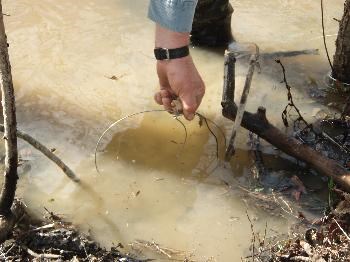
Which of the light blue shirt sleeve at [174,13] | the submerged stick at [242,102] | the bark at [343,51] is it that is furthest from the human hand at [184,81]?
the bark at [343,51]

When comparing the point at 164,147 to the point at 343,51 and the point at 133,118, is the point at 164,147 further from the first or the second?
the point at 343,51

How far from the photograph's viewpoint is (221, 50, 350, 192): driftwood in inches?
88.3

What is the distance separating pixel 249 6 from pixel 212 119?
146cm

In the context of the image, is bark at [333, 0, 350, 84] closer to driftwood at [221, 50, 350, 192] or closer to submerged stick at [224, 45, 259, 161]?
submerged stick at [224, 45, 259, 161]

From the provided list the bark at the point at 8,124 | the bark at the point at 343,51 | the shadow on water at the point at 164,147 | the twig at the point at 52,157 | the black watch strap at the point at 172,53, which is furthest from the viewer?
the bark at the point at 343,51

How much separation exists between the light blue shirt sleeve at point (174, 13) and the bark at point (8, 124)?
55 cm

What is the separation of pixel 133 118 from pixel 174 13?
1.17 m

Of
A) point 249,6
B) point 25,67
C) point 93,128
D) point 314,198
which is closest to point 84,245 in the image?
point 93,128

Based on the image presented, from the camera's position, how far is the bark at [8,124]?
1697mm

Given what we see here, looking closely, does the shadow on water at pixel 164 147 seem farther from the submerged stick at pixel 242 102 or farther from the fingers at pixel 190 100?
the fingers at pixel 190 100

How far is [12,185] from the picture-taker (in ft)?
6.56

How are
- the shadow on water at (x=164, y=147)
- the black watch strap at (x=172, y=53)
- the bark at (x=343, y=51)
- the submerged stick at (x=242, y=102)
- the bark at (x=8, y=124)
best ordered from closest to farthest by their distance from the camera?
1. the bark at (x=8, y=124)
2. the black watch strap at (x=172, y=53)
3. the submerged stick at (x=242, y=102)
4. the shadow on water at (x=164, y=147)
5. the bark at (x=343, y=51)

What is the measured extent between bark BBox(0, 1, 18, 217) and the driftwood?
1072mm

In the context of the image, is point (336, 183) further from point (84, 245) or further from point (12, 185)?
point (12, 185)
